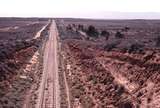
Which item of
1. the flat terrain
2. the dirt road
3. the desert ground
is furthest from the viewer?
the dirt road

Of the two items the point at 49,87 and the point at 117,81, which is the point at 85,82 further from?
the point at 117,81

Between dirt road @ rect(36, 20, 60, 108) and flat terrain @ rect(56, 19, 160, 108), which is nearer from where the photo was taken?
flat terrain @ rect(56, 19, 160, 108)

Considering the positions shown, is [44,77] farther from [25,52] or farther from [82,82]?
[25,52]

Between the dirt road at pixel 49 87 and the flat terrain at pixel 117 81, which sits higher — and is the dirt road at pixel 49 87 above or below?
below

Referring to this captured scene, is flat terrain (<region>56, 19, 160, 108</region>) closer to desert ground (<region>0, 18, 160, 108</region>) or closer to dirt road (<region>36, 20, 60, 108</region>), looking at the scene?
desert ground (<region>0, 18, 160, 108</region>)

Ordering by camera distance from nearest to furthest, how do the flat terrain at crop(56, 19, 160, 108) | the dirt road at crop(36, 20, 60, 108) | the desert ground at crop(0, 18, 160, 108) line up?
the flat terrain at crop(56, 19, 160, 108)
the desert ground at crop(0, 18, 160, 108)
the dirt road at crop(36, 20, 60, 108)

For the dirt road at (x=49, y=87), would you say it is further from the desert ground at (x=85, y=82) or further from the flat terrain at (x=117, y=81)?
the flat terrain at (x=117, y=81)

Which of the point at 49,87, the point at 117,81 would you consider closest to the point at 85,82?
the point at 49,87

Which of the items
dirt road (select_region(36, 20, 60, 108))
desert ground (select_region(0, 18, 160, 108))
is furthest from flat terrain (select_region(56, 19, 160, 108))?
dirt road (select_region(36, 20, 60, 108))

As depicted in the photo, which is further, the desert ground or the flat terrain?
the desert ground

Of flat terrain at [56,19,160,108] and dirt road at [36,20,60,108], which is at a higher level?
flat terrain at [56,19,160,108]

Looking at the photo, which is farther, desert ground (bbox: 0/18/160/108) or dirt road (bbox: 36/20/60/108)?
dirt road (bbox: 36/20/60/108)

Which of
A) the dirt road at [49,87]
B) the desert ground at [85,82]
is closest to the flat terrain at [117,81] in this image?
the desert ground at [85,82]
